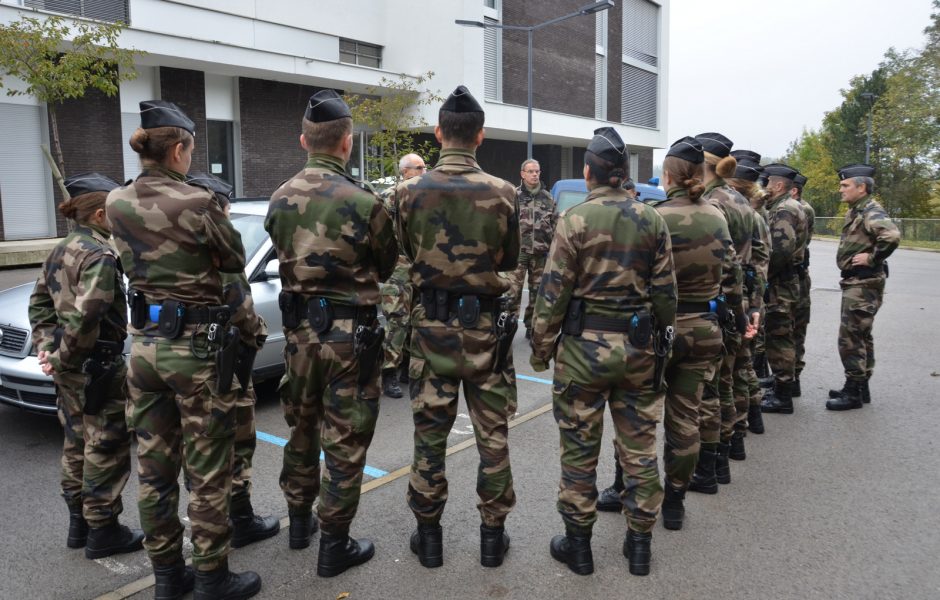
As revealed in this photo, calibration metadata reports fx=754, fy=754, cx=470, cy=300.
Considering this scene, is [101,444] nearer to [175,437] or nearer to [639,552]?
[175,437]

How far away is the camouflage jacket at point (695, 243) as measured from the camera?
4148 millimetres

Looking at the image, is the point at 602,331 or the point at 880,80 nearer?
the point at 602,331

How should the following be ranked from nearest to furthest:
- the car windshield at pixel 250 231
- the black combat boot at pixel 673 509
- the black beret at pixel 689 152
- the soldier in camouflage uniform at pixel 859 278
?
1. the black beret at pixel 689 152
2. the black combat boot at pixel 673 509
3. the car windshield at pixel 250 231
4. the soldier in camouflage uniform at pixel 859 278

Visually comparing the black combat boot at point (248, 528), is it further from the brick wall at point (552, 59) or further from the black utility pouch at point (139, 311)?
the brick wall at point (552, 59)

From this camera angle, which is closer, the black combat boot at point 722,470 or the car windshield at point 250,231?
the black combat boot at point 722,470

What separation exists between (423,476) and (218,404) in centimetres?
104

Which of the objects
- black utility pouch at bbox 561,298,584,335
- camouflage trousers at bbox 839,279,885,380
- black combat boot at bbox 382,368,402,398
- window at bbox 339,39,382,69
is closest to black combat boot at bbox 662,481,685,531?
black utility pouch at bbox 561,298,584,335

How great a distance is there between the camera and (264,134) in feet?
79.7

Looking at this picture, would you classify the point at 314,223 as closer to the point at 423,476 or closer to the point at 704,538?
the point at 423,476

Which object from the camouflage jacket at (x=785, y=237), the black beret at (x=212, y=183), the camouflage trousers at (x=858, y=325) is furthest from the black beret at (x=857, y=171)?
the black beret at (x=212, y=183)

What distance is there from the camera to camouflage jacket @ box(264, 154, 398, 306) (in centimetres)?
353

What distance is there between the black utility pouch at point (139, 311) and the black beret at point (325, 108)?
1154 mm

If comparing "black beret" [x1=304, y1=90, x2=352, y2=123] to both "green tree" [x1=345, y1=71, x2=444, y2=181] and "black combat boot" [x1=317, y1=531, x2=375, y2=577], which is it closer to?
"black combat boot" [x1=317, y1=531, x2=375, y2=577]

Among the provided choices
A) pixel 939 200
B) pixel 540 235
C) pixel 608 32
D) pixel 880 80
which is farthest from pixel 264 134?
pixel 880 80
